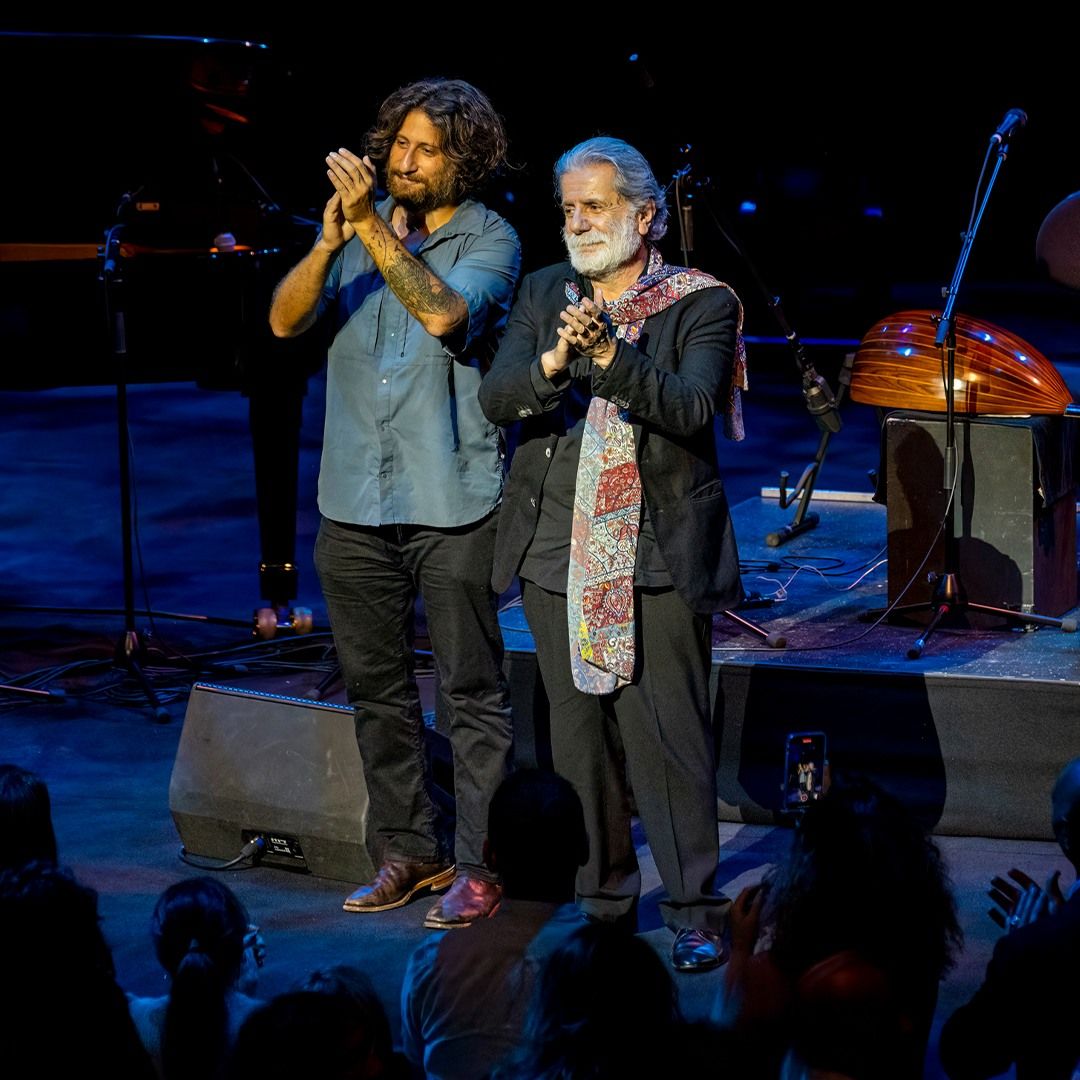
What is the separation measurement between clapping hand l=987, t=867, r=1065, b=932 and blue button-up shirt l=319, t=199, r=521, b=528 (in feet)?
5.79

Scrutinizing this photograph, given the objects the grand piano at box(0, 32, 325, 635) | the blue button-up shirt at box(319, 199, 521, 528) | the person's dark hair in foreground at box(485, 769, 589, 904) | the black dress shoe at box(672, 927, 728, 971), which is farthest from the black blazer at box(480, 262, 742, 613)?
the grand piano at box(0, 32, 325, 635)

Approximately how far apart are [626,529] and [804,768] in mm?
1285

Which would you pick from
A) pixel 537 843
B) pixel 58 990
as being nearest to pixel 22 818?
pixel 58 990

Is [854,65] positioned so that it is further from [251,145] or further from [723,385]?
[723,385]

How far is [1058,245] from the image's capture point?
6242 mm

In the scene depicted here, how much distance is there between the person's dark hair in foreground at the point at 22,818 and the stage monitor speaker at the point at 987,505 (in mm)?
3172

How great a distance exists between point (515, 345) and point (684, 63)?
34.1ft

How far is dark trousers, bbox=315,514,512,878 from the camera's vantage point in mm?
4551

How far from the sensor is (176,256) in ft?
24.2

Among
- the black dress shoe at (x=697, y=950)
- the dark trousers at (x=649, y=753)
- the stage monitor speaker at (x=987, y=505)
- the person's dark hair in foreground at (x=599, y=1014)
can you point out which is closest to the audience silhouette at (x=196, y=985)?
the person's dark hair in foreground at (x=599, y=1014)

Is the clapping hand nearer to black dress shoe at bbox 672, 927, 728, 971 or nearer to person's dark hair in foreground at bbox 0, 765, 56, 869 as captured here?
black dress shoe at bbox 672, 927, 728, 971

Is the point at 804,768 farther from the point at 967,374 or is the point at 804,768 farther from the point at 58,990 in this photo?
the point at 58,990

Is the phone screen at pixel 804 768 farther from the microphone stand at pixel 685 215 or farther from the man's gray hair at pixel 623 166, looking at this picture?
the man's gray hair at pixel 623 166

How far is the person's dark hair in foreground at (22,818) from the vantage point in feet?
11.3
